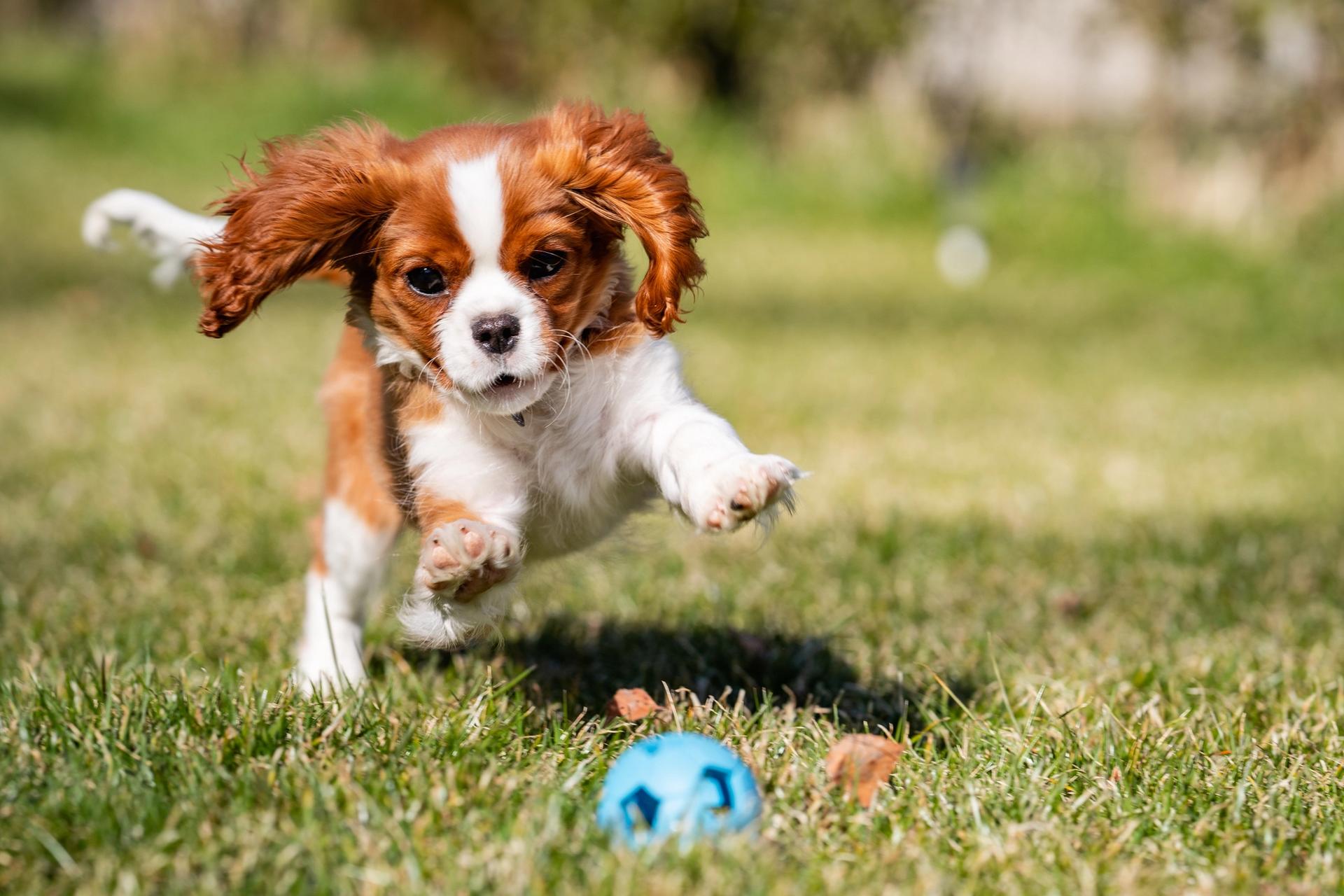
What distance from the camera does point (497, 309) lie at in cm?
236

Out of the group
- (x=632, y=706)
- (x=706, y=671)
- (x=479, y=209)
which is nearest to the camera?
(x=479, y=209)

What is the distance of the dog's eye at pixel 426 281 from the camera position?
2.43 metres

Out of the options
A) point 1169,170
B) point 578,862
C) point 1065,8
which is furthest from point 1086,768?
point 1065,8

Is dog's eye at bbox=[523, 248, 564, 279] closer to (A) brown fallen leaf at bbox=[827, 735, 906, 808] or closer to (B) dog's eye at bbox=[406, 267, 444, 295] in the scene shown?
(B) dog's eye at bbox=[406, 267, 444, 295]

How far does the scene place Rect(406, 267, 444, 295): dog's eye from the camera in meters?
2.43

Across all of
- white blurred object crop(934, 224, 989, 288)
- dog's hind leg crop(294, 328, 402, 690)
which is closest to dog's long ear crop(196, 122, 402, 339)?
dog's hind leg crop(294, 328, 402, 690)

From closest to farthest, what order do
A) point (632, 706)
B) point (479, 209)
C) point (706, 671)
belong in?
point (479, 209), point (632, 706), point (706, 671)

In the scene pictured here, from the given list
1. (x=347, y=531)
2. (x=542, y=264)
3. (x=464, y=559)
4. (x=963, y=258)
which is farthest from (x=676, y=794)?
(x=963, y=258)

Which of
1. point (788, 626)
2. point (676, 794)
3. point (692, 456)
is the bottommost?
point (788, 626)

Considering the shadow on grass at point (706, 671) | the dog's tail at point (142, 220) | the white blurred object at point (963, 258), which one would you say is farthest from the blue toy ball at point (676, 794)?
the white blurred object at point (963, 258)

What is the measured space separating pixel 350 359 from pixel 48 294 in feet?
18.6

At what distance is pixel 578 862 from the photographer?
181cm

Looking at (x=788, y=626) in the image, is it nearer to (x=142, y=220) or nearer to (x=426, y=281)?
(x=426, y=281)

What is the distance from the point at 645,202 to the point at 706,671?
0.97 metres
